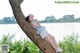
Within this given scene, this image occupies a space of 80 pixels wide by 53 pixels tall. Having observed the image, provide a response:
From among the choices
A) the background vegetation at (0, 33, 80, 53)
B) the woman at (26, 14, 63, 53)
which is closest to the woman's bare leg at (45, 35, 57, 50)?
the woman at (26, 14, 63, 53)

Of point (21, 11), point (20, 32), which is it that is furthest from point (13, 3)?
point (20, 32)

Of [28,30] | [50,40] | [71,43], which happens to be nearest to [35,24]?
[28,30]

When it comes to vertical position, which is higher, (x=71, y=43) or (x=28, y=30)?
(x=28, y=30)

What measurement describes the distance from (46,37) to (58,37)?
0.52ft

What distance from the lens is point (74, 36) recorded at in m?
2.06

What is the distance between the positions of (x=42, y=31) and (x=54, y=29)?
173 mm

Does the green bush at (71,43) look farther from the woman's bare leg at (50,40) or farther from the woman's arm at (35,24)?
the woman's arm at (35,24)

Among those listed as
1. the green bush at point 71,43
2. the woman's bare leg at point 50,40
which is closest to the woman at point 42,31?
the woman's bare leg at point 50,40

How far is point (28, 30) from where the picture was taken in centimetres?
191

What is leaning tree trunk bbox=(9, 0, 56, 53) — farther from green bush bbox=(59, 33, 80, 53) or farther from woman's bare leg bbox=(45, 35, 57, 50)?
green bush bbox=(59, 33, 80, 53)

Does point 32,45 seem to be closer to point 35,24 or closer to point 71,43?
point 35,24

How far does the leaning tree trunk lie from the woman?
29 mm

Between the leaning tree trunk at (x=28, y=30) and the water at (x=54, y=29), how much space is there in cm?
8

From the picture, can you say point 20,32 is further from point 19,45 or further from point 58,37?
point 58,37
